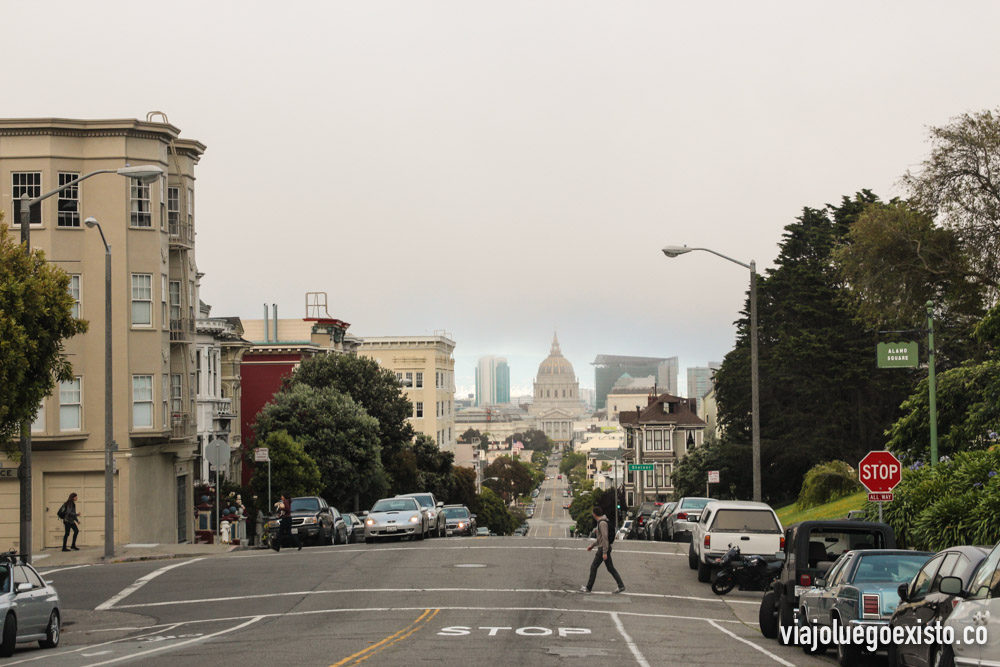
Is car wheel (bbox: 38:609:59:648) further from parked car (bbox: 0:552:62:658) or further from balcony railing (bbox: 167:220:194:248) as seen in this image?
balcony railing (bbox: 167:220:194:248)

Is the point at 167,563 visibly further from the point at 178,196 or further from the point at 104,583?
the point at 178,196

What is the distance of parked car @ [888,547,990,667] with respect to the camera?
39.7ft

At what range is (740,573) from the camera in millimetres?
26156

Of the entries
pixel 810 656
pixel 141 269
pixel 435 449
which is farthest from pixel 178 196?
pixel 435 449

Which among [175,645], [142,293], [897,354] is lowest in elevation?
[175,645]

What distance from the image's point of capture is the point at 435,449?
85938 mm

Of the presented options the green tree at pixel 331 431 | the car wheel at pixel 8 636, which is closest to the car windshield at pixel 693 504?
the green tree at pixel 331 431

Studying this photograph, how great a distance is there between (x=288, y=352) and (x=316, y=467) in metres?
21.7

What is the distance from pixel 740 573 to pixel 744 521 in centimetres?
168

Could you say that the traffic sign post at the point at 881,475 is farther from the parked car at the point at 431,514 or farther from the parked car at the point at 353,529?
the parked car at the point at 353,529

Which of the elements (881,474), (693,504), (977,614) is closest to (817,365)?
(693,504)

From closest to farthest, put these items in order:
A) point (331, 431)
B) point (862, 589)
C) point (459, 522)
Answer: point (862, 589) → point (459, 522) → point (331, 431)

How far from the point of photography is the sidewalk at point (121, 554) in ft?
110

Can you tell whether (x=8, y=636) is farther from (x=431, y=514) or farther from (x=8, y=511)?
(x=431, y=514)
